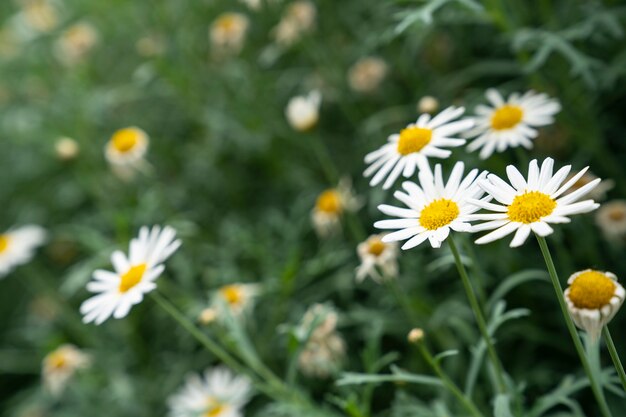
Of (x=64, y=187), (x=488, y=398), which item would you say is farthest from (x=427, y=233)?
(x=64, y=187)

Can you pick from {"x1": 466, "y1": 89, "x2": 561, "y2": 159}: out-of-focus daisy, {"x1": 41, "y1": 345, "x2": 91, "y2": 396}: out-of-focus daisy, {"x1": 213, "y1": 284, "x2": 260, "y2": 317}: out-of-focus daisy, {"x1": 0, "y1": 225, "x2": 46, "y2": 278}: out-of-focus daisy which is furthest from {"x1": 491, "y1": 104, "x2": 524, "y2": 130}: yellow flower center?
{"x1": 0, "y1": 225, "x2": 46, "y2": 278}: out-of-focus daisy

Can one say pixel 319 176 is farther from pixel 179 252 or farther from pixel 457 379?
pixel 457 379

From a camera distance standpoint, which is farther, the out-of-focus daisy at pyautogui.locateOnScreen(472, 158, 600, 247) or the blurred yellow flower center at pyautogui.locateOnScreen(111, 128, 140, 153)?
the blurred yellow flower center at pyautogui.locateOnScreen(111, 128, 140, 153)

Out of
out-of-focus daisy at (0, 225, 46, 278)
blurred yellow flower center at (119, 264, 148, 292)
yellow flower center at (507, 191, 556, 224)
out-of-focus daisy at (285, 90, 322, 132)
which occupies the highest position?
out-of-focus daisy at (0, 225, 46, 278)

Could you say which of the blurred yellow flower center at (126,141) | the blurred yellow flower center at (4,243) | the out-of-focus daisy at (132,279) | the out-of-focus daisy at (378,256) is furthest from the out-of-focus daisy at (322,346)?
the blurred yellow flower center at (4,243)

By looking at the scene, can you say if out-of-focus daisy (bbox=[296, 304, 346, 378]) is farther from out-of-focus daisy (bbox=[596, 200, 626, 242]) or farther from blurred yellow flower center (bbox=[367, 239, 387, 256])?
out-of-focus daisy (bbox=[596, 200, 626, 242])

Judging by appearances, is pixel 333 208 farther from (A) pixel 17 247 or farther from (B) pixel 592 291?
(A) pixel 17 247
